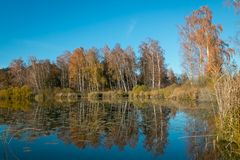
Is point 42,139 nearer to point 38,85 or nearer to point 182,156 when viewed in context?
point 182,156

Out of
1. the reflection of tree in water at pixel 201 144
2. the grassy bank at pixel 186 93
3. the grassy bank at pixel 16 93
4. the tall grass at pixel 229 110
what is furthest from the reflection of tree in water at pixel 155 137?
the grassy bank at pixel 16 93

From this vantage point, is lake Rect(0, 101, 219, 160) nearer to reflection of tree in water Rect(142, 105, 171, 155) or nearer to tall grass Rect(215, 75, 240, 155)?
reflection of tree in water Rect(142, 105, 171, 155)

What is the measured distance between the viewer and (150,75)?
165 ft

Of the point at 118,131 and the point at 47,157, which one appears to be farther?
the point at 118,131

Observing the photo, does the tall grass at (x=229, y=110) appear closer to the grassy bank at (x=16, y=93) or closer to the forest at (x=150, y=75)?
the forest at (x=150, y=75)

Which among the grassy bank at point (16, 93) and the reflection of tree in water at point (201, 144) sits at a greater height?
the grassy bank at point (16, 93)

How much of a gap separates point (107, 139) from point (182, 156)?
9.72ft

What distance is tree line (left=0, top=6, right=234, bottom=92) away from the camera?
28.7 metres

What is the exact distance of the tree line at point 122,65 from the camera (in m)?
28.7

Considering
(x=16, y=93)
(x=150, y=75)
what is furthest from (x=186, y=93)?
(x=16, y=93)

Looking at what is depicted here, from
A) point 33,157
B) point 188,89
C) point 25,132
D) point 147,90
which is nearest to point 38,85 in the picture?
point 147,90

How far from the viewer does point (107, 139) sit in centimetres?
912

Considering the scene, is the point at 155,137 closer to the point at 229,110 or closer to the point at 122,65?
the point at 229,110

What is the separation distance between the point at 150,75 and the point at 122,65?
19.7 ft
